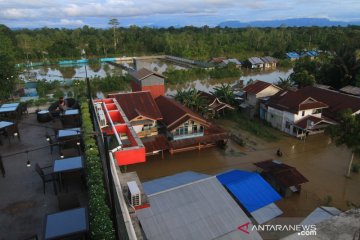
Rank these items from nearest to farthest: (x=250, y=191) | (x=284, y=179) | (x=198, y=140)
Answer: (x=250, y=191) → (x=284, y=179) → (x=198, y=140)

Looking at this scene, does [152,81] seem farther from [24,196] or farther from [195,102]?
[24,196]

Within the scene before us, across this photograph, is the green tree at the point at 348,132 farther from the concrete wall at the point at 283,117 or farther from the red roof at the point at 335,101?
the red roof at the point at 335,101

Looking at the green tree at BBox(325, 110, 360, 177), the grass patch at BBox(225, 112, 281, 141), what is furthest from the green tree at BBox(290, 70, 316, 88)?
the green tree at BBox(325, 110, 360, 177)

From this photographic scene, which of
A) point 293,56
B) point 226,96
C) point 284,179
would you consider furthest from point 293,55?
point 284,179

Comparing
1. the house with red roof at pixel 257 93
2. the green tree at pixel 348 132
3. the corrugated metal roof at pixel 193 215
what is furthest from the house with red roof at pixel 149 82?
the corrugated metal roof at pixel 193 215

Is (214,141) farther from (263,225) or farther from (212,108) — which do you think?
(263,225)

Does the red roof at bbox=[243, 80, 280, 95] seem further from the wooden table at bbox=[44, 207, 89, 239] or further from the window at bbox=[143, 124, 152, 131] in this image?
the wooden table at bbox=[44, 207, 89, 239]

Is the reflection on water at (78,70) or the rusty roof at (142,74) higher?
the rusty roof at (142,74)
